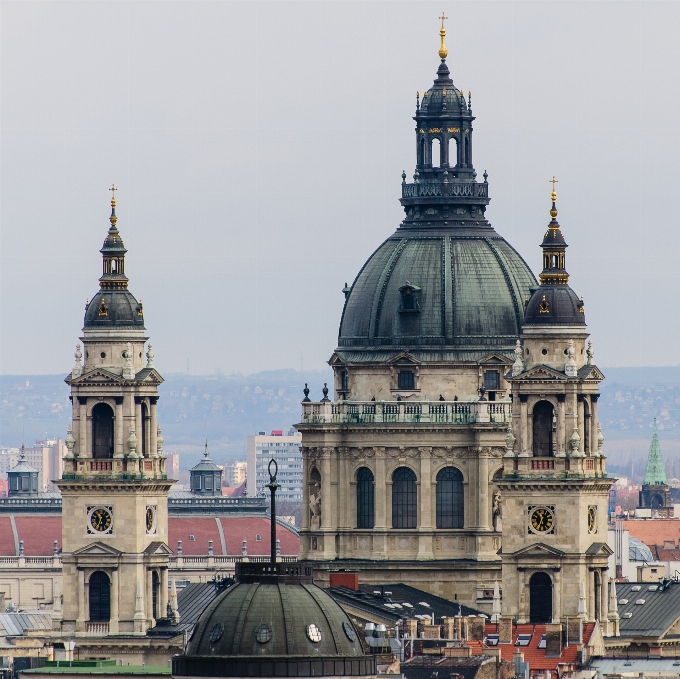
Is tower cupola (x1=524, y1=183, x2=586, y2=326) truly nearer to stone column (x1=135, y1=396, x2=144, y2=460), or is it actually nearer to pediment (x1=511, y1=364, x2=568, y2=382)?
pediment (x1=511, y1=364, x2=568, y2=382)

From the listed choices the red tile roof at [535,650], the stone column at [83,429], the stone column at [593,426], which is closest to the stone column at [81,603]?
the stone column at [83,429]

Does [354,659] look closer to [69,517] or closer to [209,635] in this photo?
[209,635]

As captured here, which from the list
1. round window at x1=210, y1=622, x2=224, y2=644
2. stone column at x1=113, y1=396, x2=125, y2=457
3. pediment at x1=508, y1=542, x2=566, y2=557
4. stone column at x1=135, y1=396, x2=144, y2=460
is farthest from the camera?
stone column at x1=135, y1=396, x2=144, y2=460

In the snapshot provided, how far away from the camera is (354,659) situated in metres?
128

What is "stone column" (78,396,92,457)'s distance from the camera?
197m

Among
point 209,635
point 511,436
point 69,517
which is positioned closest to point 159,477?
point 69,517

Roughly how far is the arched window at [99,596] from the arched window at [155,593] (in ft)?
6.39

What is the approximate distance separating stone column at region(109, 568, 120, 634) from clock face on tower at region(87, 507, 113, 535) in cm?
193

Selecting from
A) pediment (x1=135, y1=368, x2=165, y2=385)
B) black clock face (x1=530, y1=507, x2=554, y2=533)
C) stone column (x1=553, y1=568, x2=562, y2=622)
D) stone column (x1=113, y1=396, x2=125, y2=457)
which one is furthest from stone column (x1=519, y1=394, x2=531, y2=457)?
stone column (x1=113, y1=396, x2=125, y2=457)

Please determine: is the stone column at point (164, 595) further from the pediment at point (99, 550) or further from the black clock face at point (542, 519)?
the black clock face at point (542, 519)

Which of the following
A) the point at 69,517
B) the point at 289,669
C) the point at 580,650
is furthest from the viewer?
the point at 69,517

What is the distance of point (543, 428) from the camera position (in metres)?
193

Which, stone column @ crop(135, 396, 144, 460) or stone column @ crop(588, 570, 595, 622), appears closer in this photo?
stone column @ crop(588, 570, 595, 622)

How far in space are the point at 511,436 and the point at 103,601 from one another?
63.7 ft
